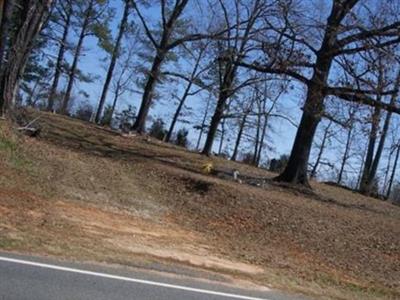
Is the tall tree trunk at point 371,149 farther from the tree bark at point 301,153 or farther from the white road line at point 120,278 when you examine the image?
the white road line at point 120,278

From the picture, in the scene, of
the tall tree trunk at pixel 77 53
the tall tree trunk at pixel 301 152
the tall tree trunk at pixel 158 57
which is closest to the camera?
the tall tree trunk at pixel 301 152

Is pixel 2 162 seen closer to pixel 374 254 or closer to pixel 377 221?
pixel 374 254

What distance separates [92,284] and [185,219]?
381 inches

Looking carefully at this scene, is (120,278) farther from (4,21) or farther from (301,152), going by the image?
(301,152)

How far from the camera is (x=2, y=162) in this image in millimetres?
17188

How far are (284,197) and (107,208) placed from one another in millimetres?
7919

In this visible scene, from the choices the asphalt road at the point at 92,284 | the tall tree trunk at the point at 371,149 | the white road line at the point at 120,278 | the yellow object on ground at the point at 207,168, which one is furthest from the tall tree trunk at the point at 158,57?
the white road line at the point at 120,278

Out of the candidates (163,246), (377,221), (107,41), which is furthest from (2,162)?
(107,41)

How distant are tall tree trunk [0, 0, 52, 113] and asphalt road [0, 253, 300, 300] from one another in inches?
489

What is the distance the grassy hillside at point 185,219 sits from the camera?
38.7 feet

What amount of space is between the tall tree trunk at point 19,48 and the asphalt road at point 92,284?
1241cm

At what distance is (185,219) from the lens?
1788 cm

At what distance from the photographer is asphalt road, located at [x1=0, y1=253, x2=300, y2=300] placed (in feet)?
24.6

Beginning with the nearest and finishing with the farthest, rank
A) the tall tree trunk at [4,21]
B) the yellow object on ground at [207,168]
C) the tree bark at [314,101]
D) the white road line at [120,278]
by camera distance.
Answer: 1. the white road line at [120,278]
2. the tall tree trunk at [4,21]
3. the tree bark at [314,101]
4. the yellow object on ground at [207,168]
